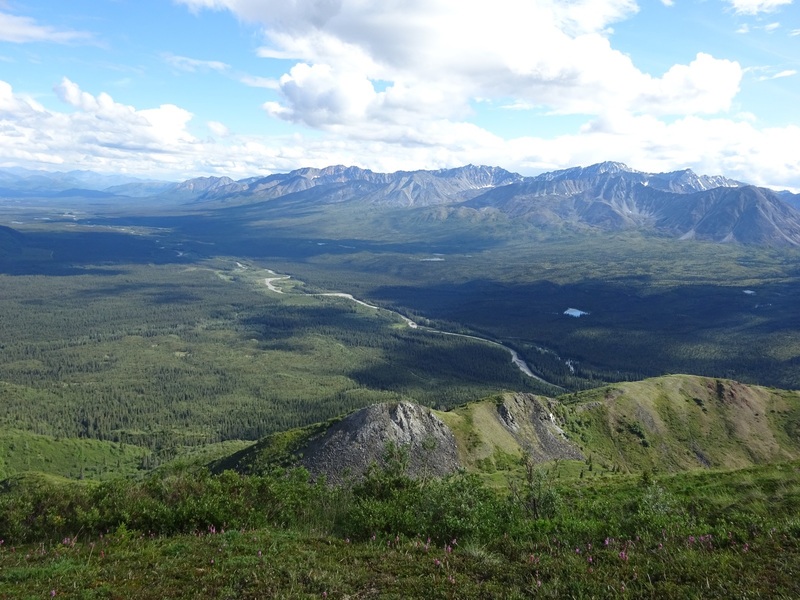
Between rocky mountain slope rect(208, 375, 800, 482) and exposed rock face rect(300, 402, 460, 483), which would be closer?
exposed rock face rect(300, 402, 460, 483)

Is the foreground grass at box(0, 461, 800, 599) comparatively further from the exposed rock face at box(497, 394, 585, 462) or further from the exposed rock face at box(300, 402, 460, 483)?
the exposed rock face at box(497, 394, 585, 462)

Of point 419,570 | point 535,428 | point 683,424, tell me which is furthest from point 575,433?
point 419,570

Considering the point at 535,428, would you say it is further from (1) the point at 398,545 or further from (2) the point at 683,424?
(1) the point at 398,545

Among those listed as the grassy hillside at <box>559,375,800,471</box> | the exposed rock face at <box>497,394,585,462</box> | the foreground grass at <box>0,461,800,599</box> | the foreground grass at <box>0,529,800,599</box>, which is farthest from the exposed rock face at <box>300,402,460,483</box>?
the foreground grass at <box>0,529,800,599</box>

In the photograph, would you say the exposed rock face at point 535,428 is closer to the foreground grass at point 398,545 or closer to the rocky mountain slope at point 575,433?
the rocky mountain slope at point 575,433

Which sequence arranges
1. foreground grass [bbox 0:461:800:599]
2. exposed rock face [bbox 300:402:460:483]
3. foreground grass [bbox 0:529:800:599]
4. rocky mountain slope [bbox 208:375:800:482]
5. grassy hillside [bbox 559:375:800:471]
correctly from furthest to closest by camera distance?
grassy hillside [bbox 559:375:800:471], rocky mountain slope [bbox 208:375:800:482], exposed rock face [bbox 300:402:460:483], foreground grass [bbox 0:461:800:599], foreground grass [bbox 0:529:800:599]

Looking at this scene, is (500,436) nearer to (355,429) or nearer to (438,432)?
(438,432)

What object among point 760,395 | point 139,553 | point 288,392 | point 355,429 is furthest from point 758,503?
point 288,392

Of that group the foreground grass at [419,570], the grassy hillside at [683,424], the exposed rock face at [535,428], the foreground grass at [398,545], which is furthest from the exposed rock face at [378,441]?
the foreground grass at [419,570]
